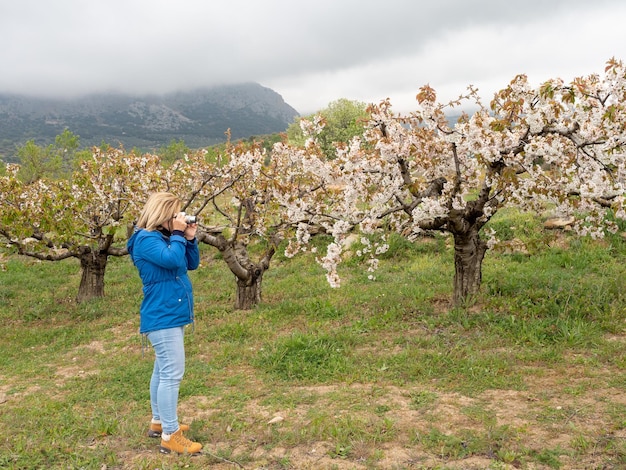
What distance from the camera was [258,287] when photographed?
466 inches

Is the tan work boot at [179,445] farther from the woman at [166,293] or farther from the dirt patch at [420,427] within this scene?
the dirt patch at [420,427]

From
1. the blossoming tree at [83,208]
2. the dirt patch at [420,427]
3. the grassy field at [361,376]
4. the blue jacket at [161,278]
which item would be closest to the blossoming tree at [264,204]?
the grassy field at [361,376]

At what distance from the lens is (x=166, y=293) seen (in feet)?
15.9

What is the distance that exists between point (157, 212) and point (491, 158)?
16.9ft

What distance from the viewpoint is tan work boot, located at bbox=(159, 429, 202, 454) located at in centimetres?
496

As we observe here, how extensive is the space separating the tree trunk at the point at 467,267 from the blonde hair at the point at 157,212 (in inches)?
244

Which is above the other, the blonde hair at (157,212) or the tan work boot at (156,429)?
the blonde hair at (157,212)

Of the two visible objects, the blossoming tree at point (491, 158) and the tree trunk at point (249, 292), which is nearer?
the blossoming tree at point (491, 158)

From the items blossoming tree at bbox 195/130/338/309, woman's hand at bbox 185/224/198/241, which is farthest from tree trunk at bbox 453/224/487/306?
woman's hand at bbox 185/224/198/241

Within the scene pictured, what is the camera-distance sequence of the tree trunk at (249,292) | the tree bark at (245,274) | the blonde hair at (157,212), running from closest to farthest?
the blonde hair at (157,212) < the tree bark at (245,274) < the tree trunk at (249,292)

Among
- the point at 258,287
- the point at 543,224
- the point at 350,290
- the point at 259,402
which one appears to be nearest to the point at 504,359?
the point at 259,402

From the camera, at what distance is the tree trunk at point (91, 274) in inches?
537

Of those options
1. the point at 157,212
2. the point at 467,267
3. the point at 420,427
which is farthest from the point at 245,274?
the point at 420,427

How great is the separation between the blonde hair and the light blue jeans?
111cm
